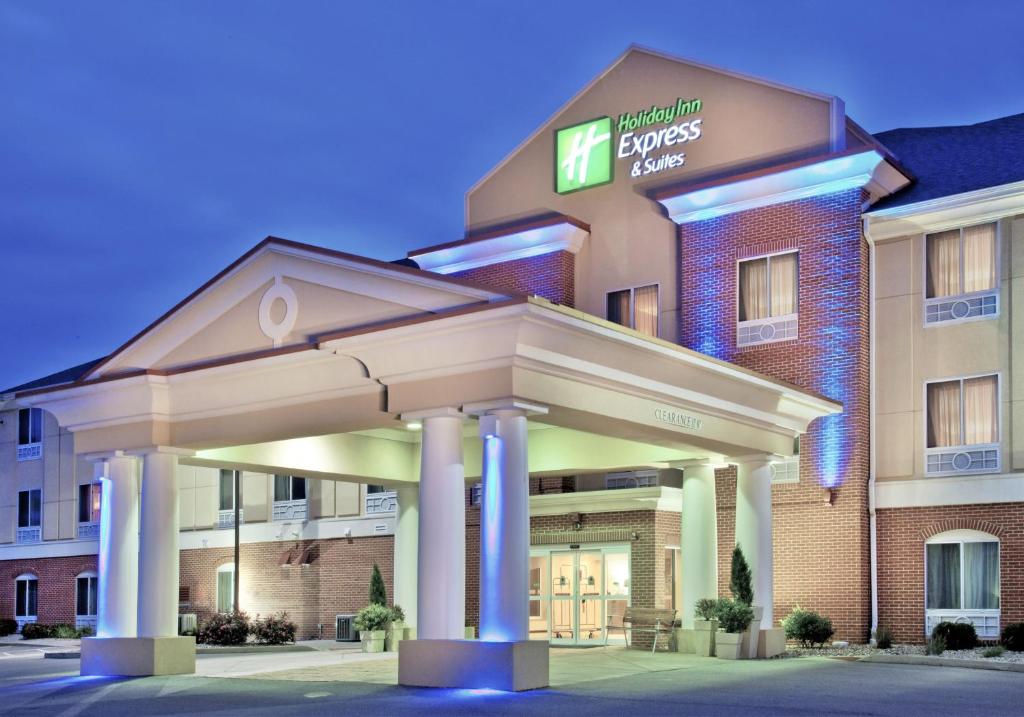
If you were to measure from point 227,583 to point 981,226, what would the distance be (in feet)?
78.5

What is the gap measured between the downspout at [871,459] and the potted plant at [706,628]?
12.4 feet

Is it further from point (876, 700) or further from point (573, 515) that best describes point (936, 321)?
point (876, 700)

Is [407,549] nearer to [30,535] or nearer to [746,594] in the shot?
[746,594]

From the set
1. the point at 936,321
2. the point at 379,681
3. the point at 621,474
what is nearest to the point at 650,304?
the point at 621,474

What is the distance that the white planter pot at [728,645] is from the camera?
79.0 feet

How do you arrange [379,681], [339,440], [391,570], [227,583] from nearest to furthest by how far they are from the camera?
1. [379,681]
2. [339,440]
3. [391,570]
4. [227,583]

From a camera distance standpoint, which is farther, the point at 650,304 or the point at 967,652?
the point at 650,304

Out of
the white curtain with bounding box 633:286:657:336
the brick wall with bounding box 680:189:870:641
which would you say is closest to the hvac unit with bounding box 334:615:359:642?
the brick wall with bounding box 680:189:870:641

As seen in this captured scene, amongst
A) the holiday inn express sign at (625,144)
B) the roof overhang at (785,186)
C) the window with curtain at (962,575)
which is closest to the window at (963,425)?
the window with curtain at (962,575)

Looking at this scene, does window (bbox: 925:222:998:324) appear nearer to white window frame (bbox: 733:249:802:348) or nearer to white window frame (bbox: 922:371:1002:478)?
white window frame (bbox: 922:371:1002:478)

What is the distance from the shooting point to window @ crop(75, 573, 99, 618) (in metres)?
43.8

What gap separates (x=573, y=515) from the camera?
102 feet

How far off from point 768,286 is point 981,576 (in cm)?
742

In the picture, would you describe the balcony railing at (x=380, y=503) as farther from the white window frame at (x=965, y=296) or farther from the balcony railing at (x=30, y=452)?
the balcony railing at (x=30, y=452)
